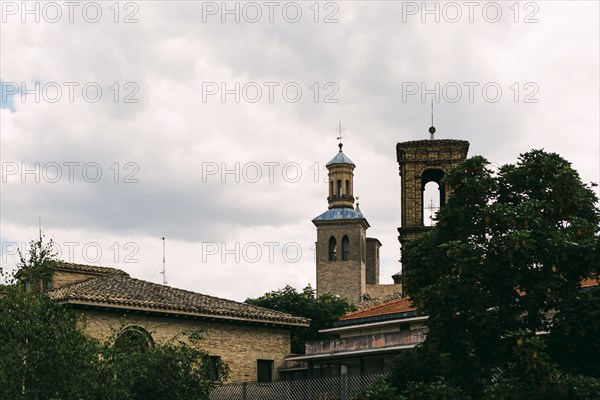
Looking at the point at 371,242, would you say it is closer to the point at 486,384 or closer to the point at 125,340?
the point at 125,340

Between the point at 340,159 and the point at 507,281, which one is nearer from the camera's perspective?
the point at 507,281

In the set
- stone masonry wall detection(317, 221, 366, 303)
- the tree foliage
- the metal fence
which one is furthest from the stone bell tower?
stone masonry wall detection(317, 221, 366, 303)

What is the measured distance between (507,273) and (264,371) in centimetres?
2742

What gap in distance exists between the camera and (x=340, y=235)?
392 ft

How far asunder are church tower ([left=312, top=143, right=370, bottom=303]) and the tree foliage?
9533 centimetres

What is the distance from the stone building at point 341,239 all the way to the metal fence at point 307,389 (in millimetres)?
80903

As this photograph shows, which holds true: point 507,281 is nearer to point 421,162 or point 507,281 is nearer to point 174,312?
point 174,312

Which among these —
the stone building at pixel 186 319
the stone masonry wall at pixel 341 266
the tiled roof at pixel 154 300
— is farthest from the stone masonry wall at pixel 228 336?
the stone masonry wall at pixel 341 266

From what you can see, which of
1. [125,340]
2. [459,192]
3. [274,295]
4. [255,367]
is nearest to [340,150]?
[274,295]

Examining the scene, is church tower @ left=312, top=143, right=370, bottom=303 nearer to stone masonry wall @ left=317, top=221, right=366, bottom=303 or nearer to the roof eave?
stone masonry wall @ left=317, top=221, right=366, bottom=303

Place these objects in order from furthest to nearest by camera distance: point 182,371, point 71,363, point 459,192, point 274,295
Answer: point 274,295 < point 182,371 < point 71,363 < point 459,192

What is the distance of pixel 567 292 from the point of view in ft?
70.0

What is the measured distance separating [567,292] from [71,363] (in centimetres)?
1220

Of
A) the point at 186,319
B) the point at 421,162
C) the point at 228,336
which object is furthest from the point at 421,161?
the point at 186,319
